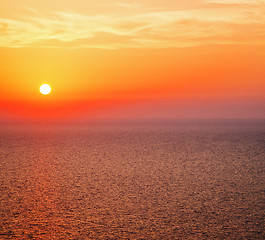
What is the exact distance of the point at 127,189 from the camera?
886 cm

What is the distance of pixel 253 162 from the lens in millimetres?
13352

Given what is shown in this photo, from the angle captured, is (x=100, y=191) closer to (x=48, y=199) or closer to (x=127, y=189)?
(x=127, y=189)

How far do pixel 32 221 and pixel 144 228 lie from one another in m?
1.93

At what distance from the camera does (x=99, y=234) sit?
5.82 metres

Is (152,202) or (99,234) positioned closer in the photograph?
(99,234)

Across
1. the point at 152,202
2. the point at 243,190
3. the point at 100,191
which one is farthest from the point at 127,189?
the point at 243,190

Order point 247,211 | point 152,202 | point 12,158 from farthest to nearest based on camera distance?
point 12,158
point 152,202
point 247,211

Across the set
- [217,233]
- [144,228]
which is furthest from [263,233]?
[144,228]

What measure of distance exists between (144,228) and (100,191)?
2723mm

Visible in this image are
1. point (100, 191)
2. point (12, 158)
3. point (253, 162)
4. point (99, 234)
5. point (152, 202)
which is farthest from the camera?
point (12, 158)

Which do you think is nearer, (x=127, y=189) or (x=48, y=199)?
(x=48, y=199)

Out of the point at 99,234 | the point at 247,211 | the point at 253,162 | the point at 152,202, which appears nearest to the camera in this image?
the point at 99,234

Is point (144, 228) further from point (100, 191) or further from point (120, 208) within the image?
point (100, 191)

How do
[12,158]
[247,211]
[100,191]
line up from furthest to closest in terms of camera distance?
1. [12,158]
2. [100,191]
3. [247,211]
